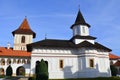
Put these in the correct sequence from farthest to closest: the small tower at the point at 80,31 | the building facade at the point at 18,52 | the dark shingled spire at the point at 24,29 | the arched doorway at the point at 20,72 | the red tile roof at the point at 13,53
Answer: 1. the dark shingled spire at the point at 24,29
2. the red tile roof at the point at 13,53
3. the building facade at the point at 18,52
4. the arched doorway at the point at 20,72
5. the small tower at the point at 80,31

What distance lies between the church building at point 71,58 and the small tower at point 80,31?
1.63m

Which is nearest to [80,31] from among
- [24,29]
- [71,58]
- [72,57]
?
[72,57]

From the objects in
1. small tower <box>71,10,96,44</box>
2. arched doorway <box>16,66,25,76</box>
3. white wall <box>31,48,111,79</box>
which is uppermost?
small tower <box>71,10,96,44</box>

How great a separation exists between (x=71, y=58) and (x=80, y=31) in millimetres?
7103

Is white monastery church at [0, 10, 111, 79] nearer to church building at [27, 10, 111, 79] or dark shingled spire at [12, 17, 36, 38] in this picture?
church building at [27, 10, 111, 79]

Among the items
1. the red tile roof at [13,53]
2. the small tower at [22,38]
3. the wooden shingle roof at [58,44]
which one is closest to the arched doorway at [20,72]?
the red tile roof at [13,53]

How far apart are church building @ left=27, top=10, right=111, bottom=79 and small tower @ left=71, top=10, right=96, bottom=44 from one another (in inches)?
64.2

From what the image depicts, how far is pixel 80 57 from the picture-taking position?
3547cm

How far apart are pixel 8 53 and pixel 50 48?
27605 millimetres

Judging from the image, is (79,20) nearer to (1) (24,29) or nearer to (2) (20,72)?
(2) (20,72)

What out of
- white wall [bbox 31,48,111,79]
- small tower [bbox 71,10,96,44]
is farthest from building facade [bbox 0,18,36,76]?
small tower [bbox 71,10,96,44]

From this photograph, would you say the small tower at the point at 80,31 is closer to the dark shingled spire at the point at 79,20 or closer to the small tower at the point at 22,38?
the dark shingled spire at the point at 79,20

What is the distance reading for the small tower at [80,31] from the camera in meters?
38.6

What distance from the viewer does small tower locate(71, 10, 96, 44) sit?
3856cm
